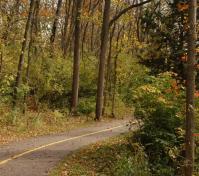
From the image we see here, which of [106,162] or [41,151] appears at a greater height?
[41,151]

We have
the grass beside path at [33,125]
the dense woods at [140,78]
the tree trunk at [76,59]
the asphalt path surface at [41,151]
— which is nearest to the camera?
the asphalt path surface at [41,151]

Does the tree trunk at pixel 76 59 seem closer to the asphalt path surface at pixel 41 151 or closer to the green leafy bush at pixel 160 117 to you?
the asphalt path surface at pixel 41 151

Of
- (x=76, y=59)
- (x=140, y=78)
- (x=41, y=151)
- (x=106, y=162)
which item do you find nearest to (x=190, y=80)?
(x=106, y=162)

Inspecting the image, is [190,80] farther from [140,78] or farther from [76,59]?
[76,59]

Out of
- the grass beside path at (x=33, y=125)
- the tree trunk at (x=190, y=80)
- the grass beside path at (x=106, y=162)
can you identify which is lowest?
the grass beside path at (x=106, y=162)

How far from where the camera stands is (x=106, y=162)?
14.2 meters

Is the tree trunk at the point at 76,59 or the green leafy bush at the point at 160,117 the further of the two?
the tree trunk at the point at 76,59

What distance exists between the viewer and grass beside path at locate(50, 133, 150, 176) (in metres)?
12.0

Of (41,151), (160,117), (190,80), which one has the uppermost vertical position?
(190,80)

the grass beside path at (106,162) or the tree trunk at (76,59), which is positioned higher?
the tree trunk at (76,59)

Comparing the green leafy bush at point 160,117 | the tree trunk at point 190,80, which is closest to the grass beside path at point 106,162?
the green leafy bush at point 160,117

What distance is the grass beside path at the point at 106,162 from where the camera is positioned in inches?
474

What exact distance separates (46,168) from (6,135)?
685 centimetres

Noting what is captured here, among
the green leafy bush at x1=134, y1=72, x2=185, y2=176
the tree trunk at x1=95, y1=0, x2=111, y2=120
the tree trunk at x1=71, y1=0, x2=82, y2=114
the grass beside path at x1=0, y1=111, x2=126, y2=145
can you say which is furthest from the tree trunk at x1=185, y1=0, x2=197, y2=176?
the tree trunk at x1=71, y1=0, x2=82, y2=114
